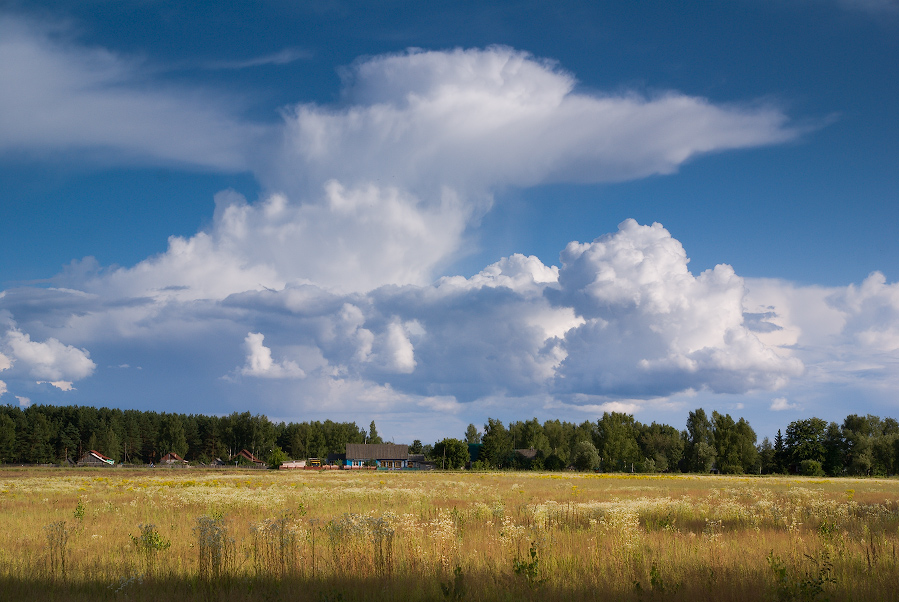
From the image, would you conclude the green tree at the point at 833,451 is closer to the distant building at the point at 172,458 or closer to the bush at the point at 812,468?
the bush at the point at 812,468

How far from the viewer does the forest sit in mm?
102438

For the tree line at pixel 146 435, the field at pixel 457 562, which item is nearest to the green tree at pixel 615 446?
the tree line at pixel 146 435

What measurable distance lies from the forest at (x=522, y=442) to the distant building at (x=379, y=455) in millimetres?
13767

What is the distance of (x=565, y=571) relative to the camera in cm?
1102

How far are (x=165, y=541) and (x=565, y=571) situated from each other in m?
10.5

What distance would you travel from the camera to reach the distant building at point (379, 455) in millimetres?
147625

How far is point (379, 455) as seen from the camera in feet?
493

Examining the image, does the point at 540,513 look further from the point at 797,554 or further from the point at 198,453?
the point at 198,453

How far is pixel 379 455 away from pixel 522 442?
37.8m

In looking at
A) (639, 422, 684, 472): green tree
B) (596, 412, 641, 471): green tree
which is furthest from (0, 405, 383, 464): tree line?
(639, 422, 684, 472): green tree

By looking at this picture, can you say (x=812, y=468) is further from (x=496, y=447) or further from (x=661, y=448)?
(x=496, y=447)

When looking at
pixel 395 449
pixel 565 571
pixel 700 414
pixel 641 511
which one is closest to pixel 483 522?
pixel 641 511

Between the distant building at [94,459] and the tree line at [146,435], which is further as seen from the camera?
the distant building at [94,459]

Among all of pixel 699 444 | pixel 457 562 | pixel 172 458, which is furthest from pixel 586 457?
pixel 172 458
